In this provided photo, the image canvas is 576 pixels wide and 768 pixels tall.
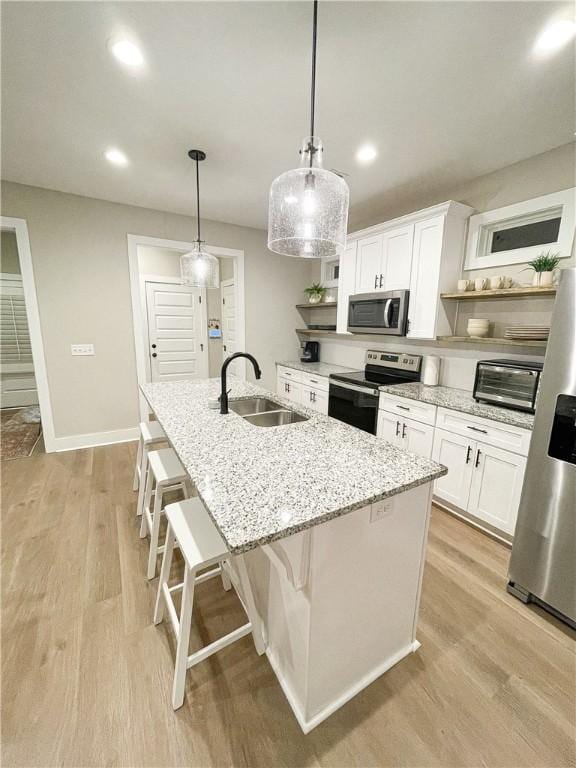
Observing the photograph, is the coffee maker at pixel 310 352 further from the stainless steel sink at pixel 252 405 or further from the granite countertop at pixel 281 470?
the granite countertop at pixel 281 470

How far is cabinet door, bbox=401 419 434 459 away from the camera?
2.47 meters

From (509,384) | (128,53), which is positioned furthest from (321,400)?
(128,53)

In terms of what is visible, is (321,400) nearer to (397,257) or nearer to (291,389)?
(291,389)

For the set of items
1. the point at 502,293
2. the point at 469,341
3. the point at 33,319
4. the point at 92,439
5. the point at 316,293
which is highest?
the point at 316,293

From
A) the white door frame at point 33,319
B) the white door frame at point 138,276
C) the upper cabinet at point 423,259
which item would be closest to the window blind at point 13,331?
the white door frame at point 33,319

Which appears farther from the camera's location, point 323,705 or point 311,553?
point 323,705

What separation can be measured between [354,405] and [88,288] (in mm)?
3161

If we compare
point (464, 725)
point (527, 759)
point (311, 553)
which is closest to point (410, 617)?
point (464, 725)

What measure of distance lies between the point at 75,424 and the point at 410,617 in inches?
147

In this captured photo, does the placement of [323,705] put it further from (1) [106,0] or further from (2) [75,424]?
(2) [75,424]

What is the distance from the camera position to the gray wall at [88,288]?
313cm

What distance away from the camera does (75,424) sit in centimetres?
353

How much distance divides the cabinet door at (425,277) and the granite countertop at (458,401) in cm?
50

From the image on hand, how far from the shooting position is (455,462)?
91.5 inches
